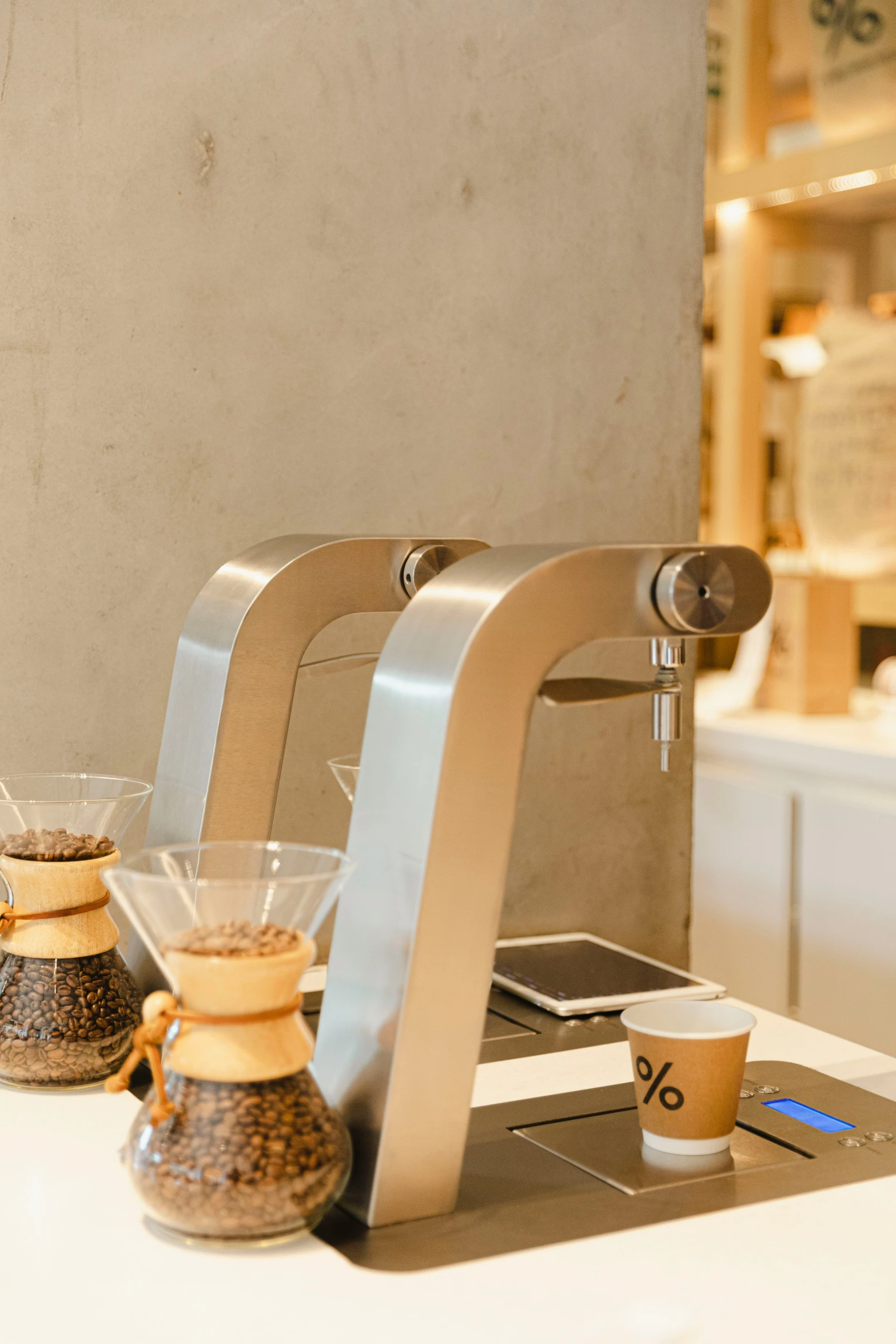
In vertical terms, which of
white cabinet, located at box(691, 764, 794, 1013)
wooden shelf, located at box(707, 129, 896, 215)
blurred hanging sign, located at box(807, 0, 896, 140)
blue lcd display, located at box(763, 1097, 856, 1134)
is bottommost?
white cabinet, located at box(691, 764, 794, 1013)

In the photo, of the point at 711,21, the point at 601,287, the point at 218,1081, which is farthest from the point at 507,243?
the point at 711,21

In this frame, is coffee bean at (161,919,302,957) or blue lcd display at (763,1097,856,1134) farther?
blue lcd display at (763,1097,856,1134)

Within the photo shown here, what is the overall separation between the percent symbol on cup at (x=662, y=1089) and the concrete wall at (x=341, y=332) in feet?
1.75

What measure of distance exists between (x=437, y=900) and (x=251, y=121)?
81 cm

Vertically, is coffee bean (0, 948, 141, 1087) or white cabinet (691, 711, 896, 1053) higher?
coffee bean (0, 948, 141, 1087)

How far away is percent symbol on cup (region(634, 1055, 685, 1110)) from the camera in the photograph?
859mm

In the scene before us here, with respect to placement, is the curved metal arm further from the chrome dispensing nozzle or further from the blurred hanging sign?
the blurred hanging sign

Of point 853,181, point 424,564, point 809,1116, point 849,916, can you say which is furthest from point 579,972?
point 853,181

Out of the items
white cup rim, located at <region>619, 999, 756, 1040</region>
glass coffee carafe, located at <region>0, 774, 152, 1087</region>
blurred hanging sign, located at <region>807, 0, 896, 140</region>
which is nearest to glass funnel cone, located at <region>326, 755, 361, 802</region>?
glass coffee carafe, located at <region>0, 774, 152, 1087</region>

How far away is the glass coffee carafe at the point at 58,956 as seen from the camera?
3.07 ft

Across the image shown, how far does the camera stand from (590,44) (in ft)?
4.66

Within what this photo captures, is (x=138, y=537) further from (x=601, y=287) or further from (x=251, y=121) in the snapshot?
(x=601, y=287)

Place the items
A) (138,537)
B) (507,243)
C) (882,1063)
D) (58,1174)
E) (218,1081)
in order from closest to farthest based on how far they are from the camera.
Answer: (218,1081) < (58,1174) < (882,1063) < (138,537) < (507,243)

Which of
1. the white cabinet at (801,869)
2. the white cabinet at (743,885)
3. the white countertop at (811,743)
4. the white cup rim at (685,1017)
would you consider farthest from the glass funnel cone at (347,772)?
the white cabinet at (743,885)
